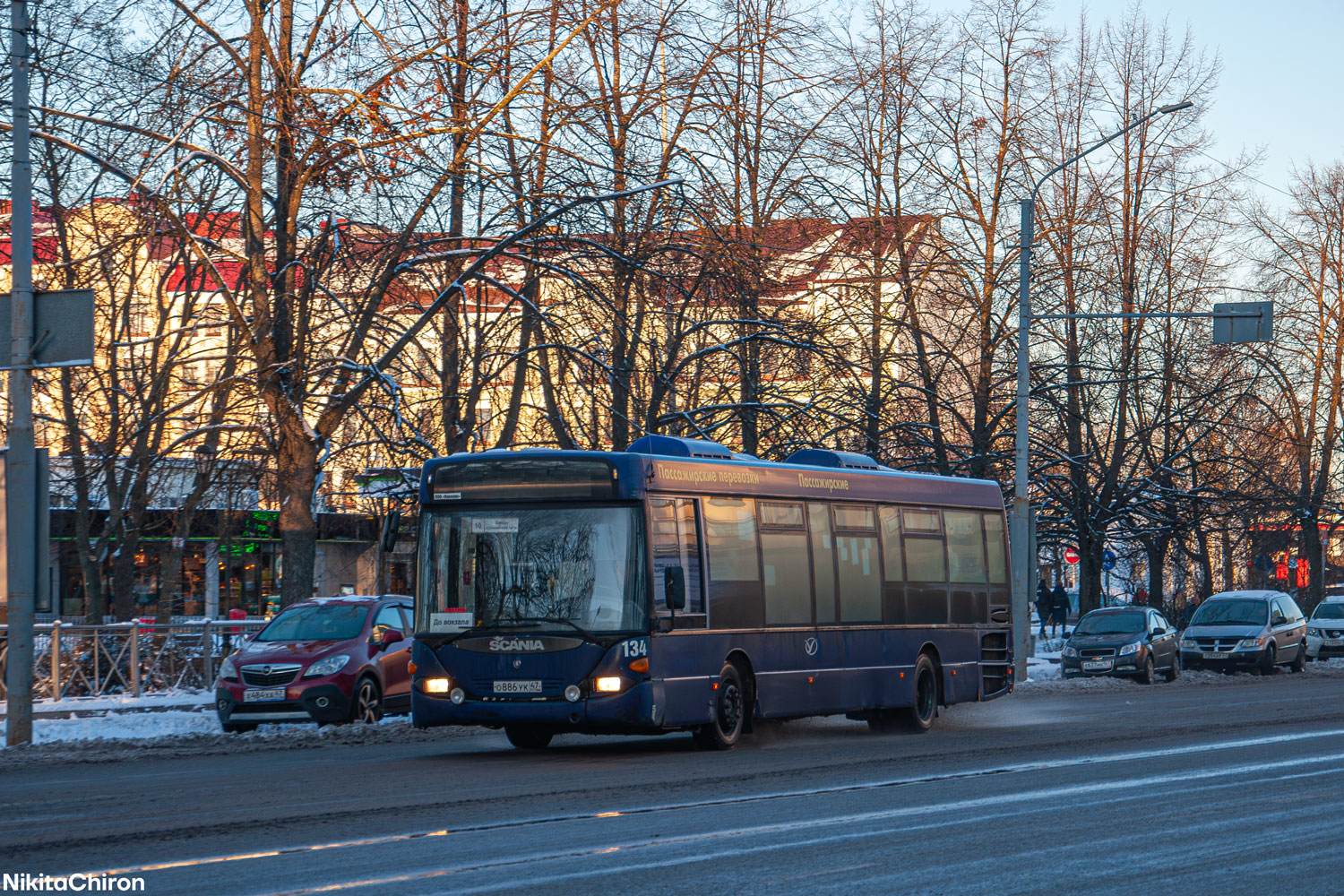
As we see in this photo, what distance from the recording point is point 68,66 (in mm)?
21156

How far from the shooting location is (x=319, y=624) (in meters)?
20.8

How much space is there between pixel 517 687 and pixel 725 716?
2315mm

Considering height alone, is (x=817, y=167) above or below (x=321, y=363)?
above

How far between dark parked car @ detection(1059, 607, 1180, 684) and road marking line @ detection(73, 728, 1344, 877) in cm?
1311

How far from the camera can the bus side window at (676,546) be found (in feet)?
52.5

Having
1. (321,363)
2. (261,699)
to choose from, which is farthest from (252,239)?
(261,699)

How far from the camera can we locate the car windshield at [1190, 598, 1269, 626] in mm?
36688

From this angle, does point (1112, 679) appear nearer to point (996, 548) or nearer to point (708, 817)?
point (996, 548)

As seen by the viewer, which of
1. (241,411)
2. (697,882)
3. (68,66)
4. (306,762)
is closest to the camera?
(697,882)

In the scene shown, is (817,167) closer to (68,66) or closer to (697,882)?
(68,66)

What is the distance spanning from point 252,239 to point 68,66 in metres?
3.10

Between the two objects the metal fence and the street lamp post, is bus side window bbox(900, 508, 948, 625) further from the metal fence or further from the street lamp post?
the metal fence

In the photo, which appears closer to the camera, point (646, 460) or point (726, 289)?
point (646, 460)

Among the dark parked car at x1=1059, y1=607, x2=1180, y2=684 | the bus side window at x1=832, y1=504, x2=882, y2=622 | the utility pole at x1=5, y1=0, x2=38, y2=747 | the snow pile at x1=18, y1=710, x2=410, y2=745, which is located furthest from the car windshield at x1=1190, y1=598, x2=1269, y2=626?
the utility pole at x1=5, y1=0, x2=38, y2=747
